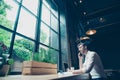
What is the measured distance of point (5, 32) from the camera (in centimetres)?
196

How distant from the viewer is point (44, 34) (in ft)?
10.7

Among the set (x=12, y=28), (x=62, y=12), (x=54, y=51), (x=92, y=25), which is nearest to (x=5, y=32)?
(x=12, y=28)

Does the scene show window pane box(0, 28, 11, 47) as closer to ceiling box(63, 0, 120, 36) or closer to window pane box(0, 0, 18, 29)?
window pane box(0, 0, 18, 29)

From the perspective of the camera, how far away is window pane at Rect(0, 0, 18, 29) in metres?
2.06

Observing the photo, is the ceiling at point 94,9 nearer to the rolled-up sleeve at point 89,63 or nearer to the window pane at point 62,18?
the window pane at point 62,18

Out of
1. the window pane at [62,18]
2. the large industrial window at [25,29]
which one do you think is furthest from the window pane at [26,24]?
the window pane at [62,18]

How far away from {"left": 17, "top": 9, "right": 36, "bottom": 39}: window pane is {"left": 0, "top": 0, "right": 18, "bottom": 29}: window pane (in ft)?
0.57

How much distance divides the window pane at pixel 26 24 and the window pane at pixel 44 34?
33 centimetres

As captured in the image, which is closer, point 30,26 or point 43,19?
point 30,26

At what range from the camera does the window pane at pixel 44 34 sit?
311 centimetres

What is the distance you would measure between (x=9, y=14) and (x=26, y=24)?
0.49m

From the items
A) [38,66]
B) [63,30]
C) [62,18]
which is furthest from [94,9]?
[38,66]

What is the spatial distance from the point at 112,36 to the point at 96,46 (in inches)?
→ 55.5

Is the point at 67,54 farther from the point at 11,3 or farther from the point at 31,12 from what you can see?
the point at 11,3
